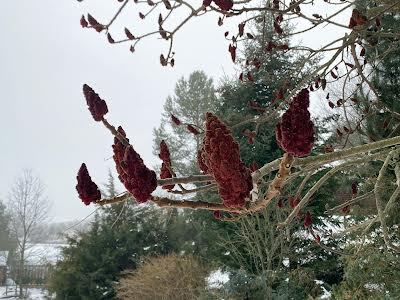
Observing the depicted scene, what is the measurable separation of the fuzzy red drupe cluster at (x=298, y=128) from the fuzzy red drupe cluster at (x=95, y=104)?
446 mm

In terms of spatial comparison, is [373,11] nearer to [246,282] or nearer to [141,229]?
[246,282]

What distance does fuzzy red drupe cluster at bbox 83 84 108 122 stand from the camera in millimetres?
1033

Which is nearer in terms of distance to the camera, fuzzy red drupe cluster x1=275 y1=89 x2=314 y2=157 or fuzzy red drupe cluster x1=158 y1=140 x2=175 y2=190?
fuzzy red drupe cluster x1=275 y1=89 x2=314 y2=157

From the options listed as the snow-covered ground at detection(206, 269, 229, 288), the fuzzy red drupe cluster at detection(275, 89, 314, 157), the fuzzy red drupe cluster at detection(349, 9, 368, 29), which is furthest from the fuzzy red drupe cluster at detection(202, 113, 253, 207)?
the snow-covered ground at detection(206, 269, 229, 288)

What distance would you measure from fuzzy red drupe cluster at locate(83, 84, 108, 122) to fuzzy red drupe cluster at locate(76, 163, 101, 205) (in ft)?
0.40

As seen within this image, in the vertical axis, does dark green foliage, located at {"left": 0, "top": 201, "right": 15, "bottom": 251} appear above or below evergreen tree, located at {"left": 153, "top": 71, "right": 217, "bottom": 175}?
below

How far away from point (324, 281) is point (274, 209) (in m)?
1.68

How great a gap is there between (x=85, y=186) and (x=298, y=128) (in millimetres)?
532

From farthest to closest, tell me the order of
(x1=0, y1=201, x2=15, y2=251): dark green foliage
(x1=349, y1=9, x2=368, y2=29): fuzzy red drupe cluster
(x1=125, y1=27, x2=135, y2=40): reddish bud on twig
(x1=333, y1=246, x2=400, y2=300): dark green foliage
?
(x1=0, y1=201, x2=15, y2=251): dark green foliage, (x1=333, y1=246, x2=400, y2=300): dark green foliage, (x1=125, y1=27, x2=135, y2=40): reddish bud on twig, (x1=349, y1=9, x2=368, y2=29): fuzzy red drupe cluster

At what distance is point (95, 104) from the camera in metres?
1.04

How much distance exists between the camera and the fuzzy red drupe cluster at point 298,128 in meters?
0.77

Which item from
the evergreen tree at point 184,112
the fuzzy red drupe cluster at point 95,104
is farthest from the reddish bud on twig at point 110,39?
the evergreen tree at point 184,112

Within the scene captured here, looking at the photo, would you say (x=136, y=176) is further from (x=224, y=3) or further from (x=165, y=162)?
(x=224, y=3)

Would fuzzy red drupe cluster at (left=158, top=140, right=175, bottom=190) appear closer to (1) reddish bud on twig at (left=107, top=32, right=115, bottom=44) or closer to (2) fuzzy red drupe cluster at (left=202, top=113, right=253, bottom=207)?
(2) fuzzy red drupe cluster at (left=202, top=113, right=253, bottom=207)
